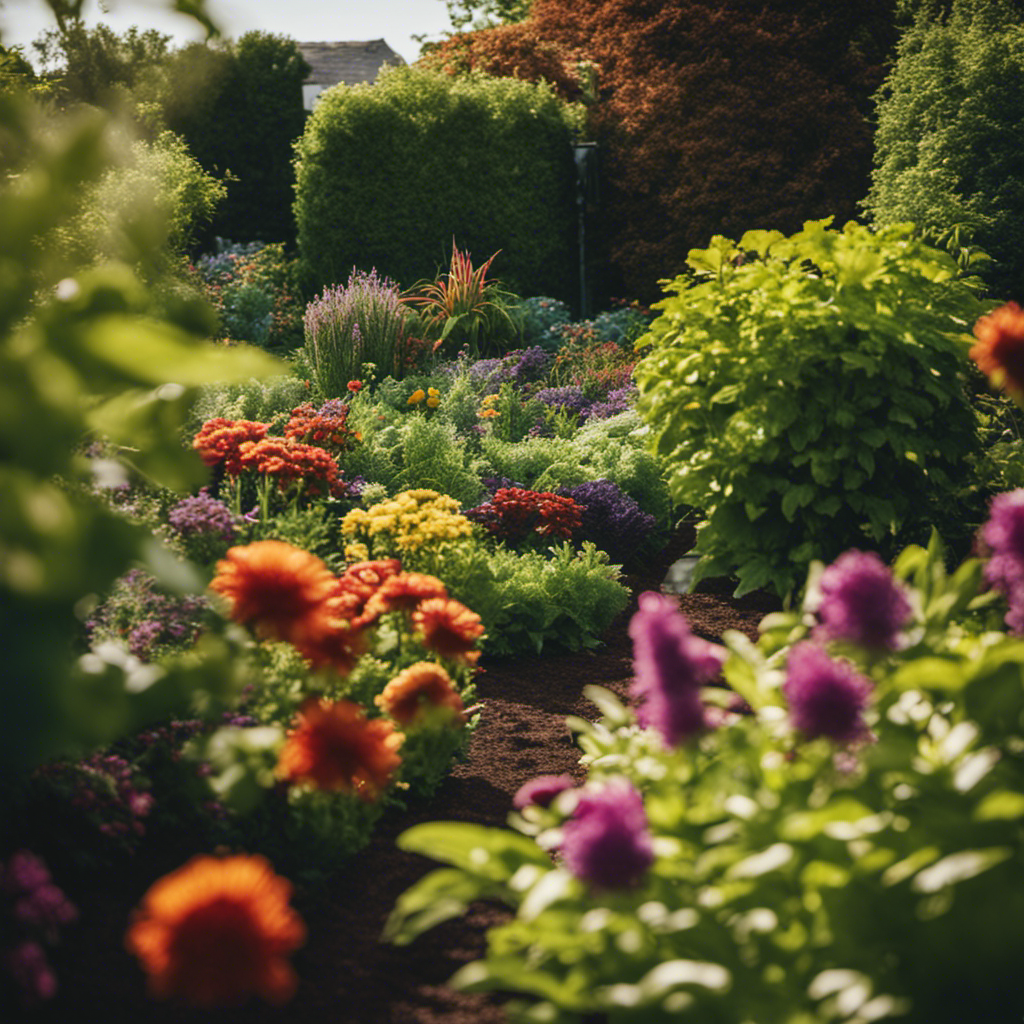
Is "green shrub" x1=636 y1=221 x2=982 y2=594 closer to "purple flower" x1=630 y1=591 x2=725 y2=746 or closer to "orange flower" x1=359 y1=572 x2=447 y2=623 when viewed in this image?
"orange flower" x1=359 y1=572 x2=447 y2=623

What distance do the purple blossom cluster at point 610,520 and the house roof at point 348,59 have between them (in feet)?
81.4

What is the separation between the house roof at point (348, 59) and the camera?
27.0 metres

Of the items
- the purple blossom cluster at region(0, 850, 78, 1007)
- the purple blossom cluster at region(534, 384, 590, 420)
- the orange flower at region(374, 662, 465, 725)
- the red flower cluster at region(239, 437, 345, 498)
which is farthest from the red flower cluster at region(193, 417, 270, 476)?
the purple blossom cluster at region(534, 384, 590, 420)

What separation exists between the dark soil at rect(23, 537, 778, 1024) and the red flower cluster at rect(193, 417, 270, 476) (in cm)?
154

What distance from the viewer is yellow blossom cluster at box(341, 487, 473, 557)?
3.27 metres

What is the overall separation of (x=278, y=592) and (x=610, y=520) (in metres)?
3.90

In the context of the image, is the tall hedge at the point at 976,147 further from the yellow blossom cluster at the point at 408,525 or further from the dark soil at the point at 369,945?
the dark soil at the point at 369,945

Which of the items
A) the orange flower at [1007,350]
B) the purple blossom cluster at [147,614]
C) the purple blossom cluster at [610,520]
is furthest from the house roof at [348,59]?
the orange flower at [1007,350]

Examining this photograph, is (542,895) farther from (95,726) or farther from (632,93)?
(632,93)

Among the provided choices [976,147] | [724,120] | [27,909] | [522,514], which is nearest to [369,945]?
[27,909]

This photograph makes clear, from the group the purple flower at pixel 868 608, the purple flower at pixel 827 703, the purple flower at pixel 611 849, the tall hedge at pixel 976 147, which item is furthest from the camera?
the tall hedge at pixel 976 147

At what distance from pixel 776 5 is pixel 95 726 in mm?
13716

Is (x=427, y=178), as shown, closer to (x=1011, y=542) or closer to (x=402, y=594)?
(x=402, y=594)

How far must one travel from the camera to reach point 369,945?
2057 mm
